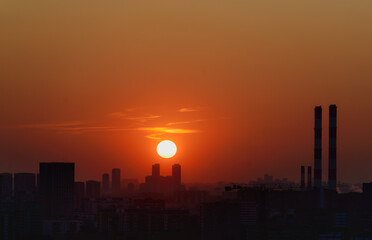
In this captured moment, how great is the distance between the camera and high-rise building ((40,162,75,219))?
125062 millimetres

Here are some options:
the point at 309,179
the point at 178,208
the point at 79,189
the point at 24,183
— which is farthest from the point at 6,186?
the point at 309,179

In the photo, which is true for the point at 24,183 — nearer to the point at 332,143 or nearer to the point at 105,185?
the point at 105,185

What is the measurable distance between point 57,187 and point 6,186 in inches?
352

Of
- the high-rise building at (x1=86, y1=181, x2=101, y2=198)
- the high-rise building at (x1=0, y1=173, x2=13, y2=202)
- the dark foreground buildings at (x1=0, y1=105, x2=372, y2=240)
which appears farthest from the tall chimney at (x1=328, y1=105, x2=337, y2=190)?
the high-rise building at (x1=86, y1=181, x2=101, y2=198)

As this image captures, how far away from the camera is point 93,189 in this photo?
441 ft

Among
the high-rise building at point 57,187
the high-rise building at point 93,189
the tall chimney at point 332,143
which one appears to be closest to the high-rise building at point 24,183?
the high-rise building at point 57,187

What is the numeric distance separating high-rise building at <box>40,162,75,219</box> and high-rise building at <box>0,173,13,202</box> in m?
5.81

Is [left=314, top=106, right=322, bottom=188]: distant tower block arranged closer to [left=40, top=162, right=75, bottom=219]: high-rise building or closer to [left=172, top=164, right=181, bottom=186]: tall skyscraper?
[left=172, top=164, right=181, bottom=186]: tall skyscraper

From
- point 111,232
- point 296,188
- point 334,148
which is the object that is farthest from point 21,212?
point 334,148

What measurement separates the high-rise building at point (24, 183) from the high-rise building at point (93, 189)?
10.3 m

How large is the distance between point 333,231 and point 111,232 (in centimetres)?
3348

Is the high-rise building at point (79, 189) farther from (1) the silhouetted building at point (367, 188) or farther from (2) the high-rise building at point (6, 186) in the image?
(1) the silhouetted building at point (367, 188)

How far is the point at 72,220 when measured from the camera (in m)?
115

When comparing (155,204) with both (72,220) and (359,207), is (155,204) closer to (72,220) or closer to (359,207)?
(72,220)
